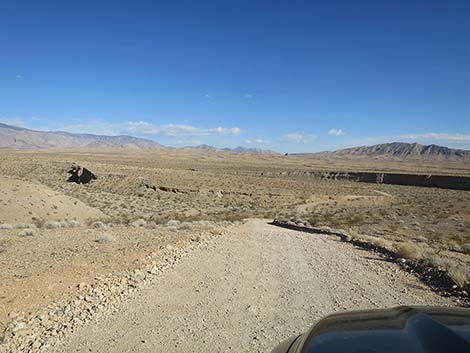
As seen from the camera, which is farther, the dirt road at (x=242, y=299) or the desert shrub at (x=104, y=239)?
the desert shrub at (x=104, y=239)

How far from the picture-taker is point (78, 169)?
5297 centimetres

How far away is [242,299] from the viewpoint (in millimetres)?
7891

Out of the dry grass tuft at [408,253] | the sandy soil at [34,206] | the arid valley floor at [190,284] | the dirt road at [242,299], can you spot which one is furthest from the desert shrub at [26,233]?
the dry grass tuft at [408,253]

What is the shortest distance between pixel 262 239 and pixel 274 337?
955 centimetres

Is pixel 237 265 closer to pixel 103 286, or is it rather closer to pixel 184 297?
pixel 184 297

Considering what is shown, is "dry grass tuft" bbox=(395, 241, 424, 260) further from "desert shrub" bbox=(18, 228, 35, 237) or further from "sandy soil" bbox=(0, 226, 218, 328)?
"desert shrub" bbox=(18, 228, 35, 237)

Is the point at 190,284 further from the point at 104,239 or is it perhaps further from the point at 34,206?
the point at 34,206

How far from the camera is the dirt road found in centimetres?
597

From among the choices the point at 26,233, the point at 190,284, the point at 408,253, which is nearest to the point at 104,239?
the point at 26,233

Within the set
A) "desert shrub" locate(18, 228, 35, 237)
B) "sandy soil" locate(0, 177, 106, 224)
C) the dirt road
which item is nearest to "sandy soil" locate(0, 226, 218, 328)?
"desert shrub" locate(18, 228, 35, 237)


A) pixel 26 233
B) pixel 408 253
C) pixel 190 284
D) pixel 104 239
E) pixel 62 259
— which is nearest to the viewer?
pixel 190 284

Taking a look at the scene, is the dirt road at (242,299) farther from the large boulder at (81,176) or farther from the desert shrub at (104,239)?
the large boulder at (81,176)

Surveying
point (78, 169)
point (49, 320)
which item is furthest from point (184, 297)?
point (78, 169)

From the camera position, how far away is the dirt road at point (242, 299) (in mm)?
5973
